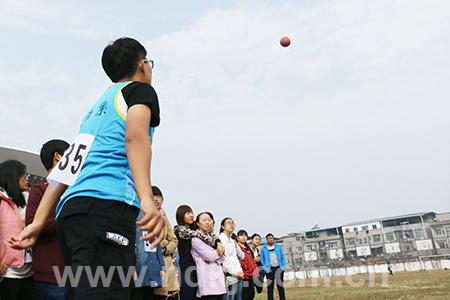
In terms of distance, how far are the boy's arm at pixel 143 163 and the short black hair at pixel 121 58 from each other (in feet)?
1.09

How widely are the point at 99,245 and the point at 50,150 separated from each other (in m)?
1.92

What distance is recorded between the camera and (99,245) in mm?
1586

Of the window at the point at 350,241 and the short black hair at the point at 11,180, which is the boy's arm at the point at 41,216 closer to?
the short black hair at the point at 11,180

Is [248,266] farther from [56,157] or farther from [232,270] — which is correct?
[56,157]

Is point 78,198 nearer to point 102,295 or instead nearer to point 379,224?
point 102,295

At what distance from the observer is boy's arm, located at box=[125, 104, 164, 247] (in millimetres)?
1609

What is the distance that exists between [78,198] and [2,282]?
1933 millimetres

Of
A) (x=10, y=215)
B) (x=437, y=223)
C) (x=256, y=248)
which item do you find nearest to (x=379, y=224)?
(x=437, y=223)

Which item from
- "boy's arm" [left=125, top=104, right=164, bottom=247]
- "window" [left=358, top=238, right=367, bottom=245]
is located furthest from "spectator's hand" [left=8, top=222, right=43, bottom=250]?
"window" [left=358, top=238, right=367, bottom=245]

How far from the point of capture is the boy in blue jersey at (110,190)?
1586 mm

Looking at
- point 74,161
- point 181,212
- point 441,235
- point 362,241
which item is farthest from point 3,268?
point 362,241

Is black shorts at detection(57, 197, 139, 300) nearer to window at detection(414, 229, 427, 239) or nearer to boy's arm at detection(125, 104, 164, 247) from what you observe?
boy's arm at detection(125, 104, 164, 247)

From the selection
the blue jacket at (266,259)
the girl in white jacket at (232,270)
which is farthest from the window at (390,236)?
the girl in white jacket at (232,270)

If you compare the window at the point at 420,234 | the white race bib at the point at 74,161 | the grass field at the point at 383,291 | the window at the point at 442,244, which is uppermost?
the window at the point at 420,234
